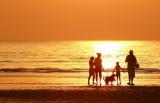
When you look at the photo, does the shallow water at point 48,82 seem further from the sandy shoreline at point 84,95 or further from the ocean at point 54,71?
the sandy shoreline at point 84,95

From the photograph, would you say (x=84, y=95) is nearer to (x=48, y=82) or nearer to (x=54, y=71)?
(x=48, y=82)

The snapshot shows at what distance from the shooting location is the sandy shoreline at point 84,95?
77.6 ft

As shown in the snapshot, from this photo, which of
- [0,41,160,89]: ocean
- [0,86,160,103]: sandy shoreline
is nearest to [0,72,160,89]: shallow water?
[0,41,160,89]: ocean

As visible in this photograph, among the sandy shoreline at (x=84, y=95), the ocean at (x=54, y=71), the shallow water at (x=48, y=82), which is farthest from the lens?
the ocean at (x=54, y=71)

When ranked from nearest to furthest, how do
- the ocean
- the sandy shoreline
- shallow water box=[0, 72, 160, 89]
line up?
the sandy shoreline < shallow water box=[0, 72, 160, 89] < the ocean

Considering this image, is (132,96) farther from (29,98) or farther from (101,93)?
(29,98)

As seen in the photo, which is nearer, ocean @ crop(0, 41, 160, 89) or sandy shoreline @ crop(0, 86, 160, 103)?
sandy shoreline @ crop(0, 86, 160, 103)

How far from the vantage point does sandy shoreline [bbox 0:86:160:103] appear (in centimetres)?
2367

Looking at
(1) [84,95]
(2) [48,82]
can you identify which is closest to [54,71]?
(2) [48,82]

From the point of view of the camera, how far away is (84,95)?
81.9 ft

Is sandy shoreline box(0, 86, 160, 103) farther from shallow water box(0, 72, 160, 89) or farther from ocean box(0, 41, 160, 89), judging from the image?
ocean box(0, 41, 160, 89)

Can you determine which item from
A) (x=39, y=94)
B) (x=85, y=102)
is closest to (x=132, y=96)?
(x=85, y=102)

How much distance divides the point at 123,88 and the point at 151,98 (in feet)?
13.2

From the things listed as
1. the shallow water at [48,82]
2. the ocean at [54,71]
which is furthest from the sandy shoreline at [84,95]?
the ocean at [54,71]
